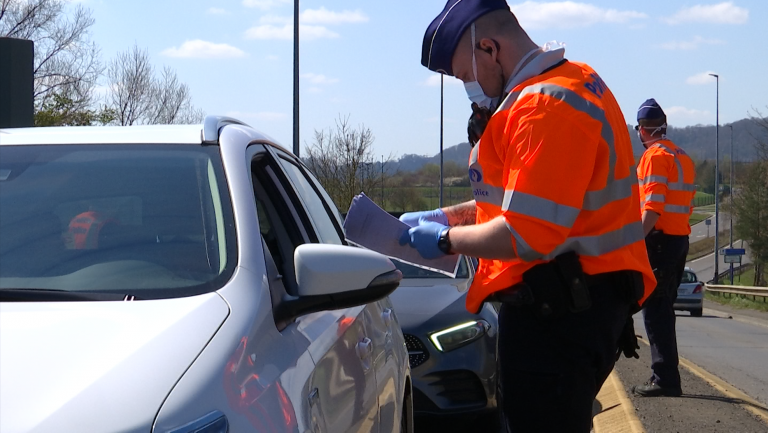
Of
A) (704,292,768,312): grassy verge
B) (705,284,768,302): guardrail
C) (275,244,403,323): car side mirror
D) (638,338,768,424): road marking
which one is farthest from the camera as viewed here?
(705,284,768,302): guardrail

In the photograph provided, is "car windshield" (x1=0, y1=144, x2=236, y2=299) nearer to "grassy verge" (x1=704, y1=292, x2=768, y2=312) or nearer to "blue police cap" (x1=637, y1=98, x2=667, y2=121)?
"blue police cap" (x1=637, y1=98, x2=667, y2=121)

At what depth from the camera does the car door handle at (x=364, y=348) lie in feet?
9.93

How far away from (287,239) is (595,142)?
108cm

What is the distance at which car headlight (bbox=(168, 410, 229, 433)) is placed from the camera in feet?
5.62

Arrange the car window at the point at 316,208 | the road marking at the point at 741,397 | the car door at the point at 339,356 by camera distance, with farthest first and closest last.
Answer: the road marking at the point at 741,397, the car window at the point at 316,208, the car door at the point at 339,356

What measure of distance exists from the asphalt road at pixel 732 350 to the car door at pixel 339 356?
21.9 ft

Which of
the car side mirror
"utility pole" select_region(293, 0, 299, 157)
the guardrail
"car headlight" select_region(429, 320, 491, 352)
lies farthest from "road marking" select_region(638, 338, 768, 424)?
the guardrail

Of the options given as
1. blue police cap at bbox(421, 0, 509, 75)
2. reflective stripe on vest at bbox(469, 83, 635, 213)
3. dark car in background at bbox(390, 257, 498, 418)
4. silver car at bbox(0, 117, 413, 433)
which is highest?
blue police cap at bbox(421, 0, 509, 75)

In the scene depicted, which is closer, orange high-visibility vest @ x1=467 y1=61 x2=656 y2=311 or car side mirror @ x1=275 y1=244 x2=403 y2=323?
car side mirror @ x1=275 y1=244 x2=403 y2=323

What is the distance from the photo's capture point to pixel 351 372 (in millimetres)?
2832

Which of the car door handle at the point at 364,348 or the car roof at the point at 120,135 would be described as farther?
the car door handle at the point at 364,348

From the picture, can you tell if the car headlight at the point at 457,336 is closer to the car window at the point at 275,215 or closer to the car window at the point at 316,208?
the car window at the point at 316,208

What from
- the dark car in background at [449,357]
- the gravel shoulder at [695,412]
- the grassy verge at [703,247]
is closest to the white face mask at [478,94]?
the dark car in background at [449,357]

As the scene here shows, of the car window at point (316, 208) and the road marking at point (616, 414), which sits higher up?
the car window at point (316, 208)
